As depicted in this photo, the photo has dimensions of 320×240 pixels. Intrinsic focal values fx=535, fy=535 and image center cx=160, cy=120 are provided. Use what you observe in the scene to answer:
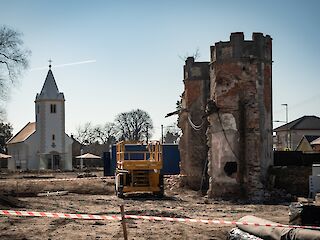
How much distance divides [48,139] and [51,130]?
1.31 meters

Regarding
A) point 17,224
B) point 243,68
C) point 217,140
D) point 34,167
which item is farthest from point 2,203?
point 34,167

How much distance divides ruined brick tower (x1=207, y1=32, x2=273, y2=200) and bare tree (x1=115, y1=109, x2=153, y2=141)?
66.9m

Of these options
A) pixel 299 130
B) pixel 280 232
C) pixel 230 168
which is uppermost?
pixel 299 130

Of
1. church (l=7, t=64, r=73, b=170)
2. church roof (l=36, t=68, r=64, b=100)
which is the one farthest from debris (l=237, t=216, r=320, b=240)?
church roof (l=36, t=68, r=64, b=100)

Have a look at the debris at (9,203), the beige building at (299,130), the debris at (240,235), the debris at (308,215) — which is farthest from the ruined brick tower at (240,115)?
the beige building at (299,130)

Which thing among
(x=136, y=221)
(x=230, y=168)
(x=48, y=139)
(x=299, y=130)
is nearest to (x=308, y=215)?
(x=136, y=221)

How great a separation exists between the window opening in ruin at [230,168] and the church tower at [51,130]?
51.9 metres

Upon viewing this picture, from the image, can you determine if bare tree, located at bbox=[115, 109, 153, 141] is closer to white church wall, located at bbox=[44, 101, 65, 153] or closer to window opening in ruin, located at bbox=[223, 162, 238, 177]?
Answer: white church wall, located at bbox=[44, 101, 65, 153]

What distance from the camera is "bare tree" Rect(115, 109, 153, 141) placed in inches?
3536

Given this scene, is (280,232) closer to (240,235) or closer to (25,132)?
(240,235)

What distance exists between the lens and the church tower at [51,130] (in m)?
72.0

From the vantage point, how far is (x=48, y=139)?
72.1 m

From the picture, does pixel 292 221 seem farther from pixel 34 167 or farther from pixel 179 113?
pixel 34 167

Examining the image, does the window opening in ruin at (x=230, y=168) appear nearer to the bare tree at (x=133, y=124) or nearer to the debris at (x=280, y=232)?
the debris at (x=280, y=232)
